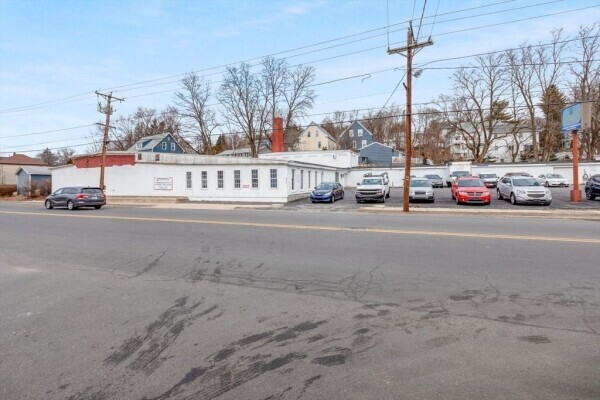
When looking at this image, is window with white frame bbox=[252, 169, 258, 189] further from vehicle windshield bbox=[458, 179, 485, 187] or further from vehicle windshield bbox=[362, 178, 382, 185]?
vehicle windshield bbox=[458, 179, 485, 187]

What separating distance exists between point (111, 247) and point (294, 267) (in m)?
5.49

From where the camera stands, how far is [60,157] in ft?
352

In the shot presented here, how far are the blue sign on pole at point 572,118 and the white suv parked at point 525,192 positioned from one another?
13.8 feet

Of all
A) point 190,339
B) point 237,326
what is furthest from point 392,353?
point 190,339

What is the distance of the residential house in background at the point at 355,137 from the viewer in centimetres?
7425

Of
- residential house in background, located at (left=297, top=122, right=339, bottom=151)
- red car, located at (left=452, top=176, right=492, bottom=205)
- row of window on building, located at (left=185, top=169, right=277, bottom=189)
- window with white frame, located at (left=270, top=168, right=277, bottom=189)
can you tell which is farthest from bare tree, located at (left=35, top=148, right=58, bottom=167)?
red car, located at (left=452, top=176, right=492, bottom=205)

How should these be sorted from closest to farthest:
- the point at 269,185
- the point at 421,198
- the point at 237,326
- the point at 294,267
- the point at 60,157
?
the point at 237,326 → the point at 294,267 → the point at 421,198 → the point at 269,185 → the point at 60,157

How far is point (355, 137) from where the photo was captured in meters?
75.3

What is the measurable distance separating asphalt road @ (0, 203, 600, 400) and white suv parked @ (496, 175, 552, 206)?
13639 millimetres

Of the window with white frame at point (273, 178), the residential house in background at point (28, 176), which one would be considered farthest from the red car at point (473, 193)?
the residential house in background at point (28, 176)

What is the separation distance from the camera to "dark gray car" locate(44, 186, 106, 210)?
79.3 feet

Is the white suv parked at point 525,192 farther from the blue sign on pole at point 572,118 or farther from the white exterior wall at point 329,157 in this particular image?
the white exterior wall at point 329,157

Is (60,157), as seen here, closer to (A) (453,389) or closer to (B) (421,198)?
(B) (421,198)

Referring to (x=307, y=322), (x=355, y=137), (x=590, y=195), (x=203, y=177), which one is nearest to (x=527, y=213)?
(x=590, y=195)
